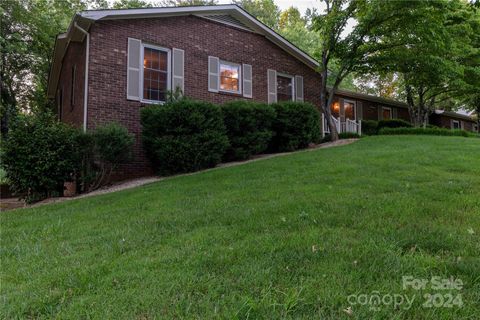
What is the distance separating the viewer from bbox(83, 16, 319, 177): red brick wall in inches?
365

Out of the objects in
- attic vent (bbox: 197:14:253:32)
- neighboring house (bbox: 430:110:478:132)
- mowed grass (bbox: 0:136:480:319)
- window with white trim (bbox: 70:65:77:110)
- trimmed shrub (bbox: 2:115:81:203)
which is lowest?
mowed grass (bbox: 0:136:480:319)

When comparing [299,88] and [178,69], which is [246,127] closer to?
[178,69]

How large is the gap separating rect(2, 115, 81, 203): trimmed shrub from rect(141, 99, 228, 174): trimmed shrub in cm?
183

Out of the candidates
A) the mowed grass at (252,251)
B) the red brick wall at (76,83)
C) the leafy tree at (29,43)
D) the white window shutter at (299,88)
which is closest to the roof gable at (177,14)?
the red brick wall at (76,83)

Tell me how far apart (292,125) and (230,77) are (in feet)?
10.3

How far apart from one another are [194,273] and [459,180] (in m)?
4.52

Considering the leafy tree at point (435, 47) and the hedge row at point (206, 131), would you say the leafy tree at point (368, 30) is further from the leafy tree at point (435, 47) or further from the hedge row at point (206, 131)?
the hedge row at point (206, 131)

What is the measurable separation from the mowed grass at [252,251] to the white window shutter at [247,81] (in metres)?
7.27

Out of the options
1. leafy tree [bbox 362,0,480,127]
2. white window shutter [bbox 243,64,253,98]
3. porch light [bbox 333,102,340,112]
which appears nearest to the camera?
leafy tree [bbox 362,0,480,127]

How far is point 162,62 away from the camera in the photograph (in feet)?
34.6

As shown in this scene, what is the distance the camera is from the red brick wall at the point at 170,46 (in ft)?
30.4

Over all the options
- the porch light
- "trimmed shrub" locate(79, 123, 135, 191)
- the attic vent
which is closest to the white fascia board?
the attic vent

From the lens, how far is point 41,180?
23.9 ft

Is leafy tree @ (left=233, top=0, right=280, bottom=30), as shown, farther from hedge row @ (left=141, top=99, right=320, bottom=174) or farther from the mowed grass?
the mowed grass
